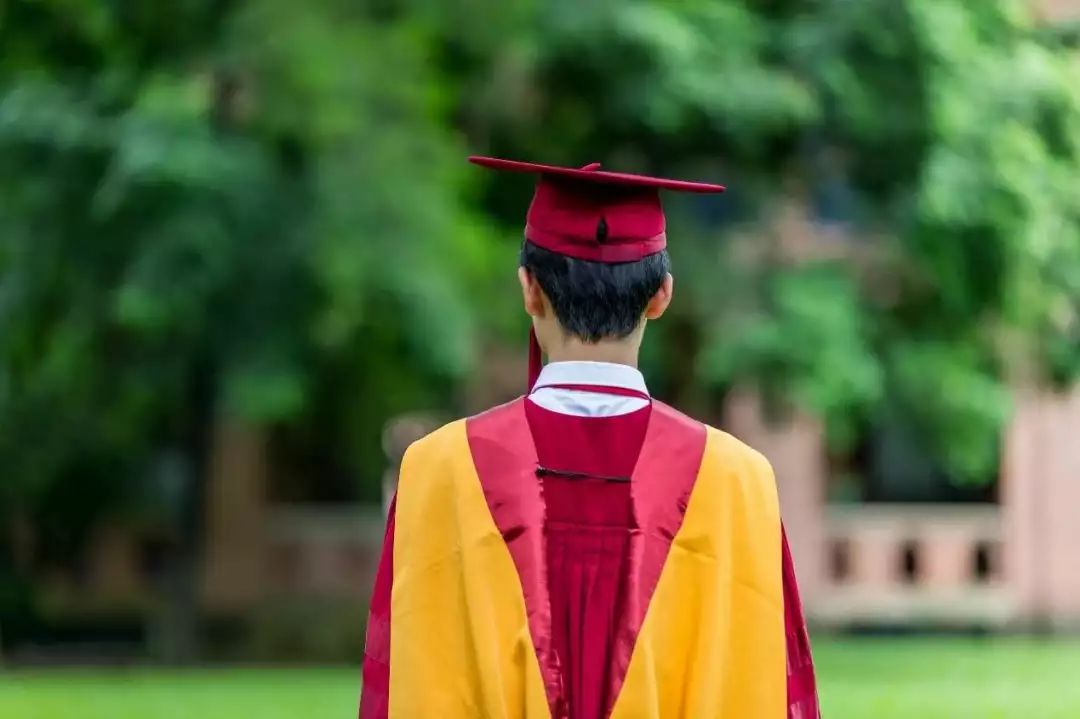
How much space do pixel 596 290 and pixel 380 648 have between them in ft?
2.39

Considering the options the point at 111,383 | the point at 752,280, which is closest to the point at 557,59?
the point at 752,280

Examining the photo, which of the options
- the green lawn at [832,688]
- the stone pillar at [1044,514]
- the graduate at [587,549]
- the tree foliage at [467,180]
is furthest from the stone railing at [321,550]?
the graduate at [587,549]

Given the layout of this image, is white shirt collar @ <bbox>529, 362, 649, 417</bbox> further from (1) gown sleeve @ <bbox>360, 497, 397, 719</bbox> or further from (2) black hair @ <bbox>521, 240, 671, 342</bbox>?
(1) gown sleeve @ <bbox>360, 497, 397, 719</bbox>

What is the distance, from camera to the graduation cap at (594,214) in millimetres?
3746

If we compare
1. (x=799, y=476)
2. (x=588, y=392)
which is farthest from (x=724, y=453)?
(x=799, y=476)

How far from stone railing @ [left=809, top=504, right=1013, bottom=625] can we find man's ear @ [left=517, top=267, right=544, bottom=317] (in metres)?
17.8

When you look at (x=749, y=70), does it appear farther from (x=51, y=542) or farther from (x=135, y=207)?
(x=51, y=542)

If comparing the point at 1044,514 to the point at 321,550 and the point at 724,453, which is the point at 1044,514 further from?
the point at 724,453

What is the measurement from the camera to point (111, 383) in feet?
53.9

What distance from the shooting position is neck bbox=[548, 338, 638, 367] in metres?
3.67

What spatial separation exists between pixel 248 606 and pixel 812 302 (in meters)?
7.54

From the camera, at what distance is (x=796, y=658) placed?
3.77m

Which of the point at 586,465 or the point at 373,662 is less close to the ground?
the point at 586,465

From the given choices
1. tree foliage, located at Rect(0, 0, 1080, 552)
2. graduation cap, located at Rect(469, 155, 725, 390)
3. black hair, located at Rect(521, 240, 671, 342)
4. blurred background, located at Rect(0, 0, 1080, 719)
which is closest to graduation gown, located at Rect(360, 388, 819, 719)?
black hair, located at Rect(521, 240, 671, 342)
